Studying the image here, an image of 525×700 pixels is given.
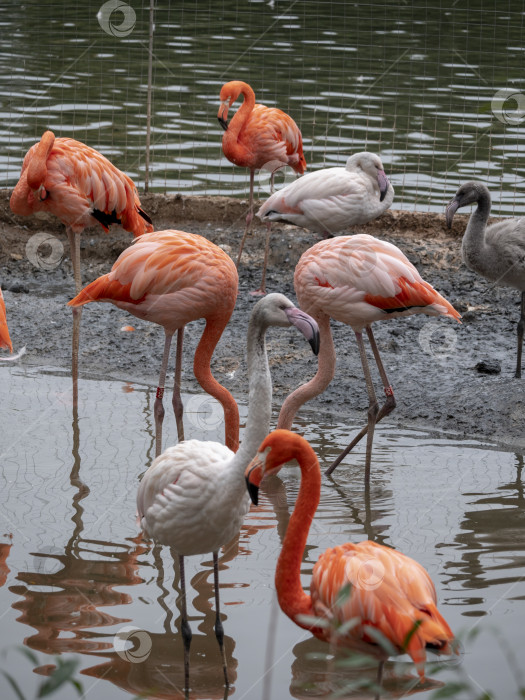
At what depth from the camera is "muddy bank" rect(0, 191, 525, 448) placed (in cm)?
586

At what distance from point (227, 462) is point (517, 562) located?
4.57 feet

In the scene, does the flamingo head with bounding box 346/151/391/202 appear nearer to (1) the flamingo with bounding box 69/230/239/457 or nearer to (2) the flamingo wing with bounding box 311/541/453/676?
(1) the flamingo with bounding box 69/230/239/457

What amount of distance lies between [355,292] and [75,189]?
2.02 meters

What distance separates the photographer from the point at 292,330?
691 cm

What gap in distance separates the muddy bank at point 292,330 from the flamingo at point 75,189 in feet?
3.01

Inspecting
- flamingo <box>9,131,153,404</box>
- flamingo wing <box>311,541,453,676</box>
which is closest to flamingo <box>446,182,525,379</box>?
flamingo <box>9,131,153,404</box>

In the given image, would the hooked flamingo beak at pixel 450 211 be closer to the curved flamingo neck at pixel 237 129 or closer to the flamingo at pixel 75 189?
the flamingo at pixel 75 189

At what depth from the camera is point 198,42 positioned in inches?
564

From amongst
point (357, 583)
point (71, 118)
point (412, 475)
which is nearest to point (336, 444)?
point (412, 475)

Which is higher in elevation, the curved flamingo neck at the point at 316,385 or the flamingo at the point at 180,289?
the flamingo at the point at 180,289

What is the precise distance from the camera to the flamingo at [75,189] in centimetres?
596

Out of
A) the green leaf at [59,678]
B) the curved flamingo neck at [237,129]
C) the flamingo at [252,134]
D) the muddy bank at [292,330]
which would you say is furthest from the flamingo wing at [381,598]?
the curved flamingo neck at [237,129]

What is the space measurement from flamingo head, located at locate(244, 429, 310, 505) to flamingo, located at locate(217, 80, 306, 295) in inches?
197

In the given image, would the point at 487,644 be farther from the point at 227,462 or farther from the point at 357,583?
the point at 227,462
